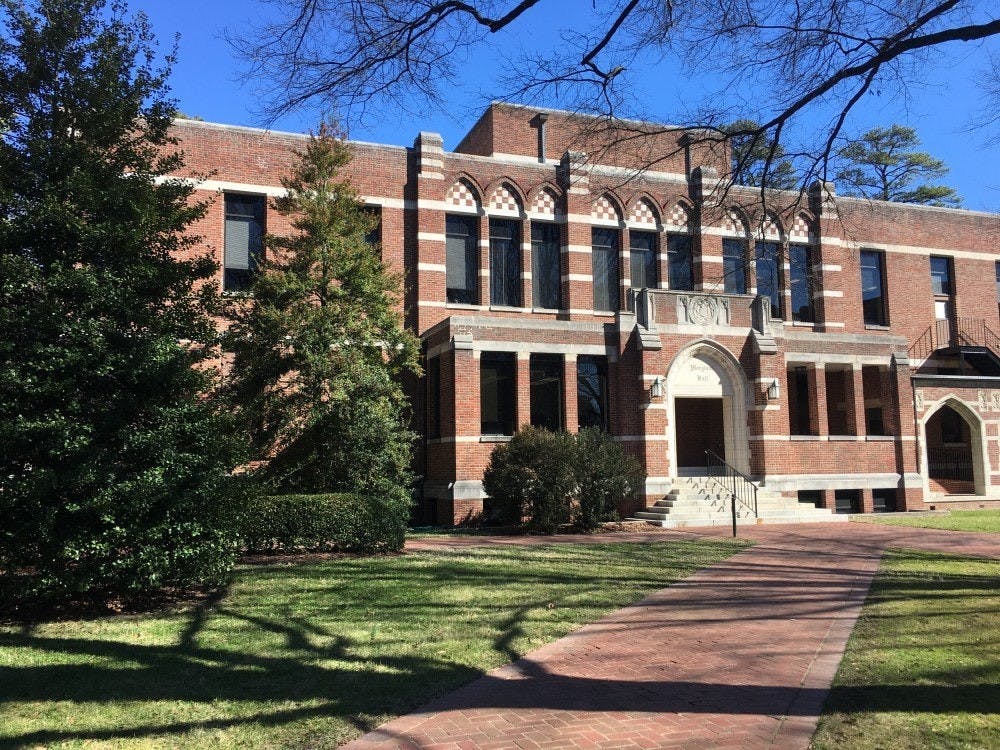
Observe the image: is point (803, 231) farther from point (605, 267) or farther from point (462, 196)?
point (462, 196)

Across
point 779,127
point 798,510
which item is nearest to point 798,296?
point 798,510

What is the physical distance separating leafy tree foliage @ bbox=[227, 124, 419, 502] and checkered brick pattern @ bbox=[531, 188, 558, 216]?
8.85 metres

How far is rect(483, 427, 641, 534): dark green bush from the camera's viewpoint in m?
17.4

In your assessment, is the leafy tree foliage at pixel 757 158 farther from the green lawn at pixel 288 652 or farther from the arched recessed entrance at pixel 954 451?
the arched recessed entrance at pixel 954 451

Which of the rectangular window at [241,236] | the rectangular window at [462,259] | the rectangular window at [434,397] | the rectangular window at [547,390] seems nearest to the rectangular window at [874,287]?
the rectangular window at [547,390]

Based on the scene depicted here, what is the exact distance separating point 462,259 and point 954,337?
778 inches

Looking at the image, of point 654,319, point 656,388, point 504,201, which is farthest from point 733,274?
point 504,201

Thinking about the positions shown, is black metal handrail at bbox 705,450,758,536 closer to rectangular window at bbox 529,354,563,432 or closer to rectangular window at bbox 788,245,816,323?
rectangular window at bbox 529,354,563,432

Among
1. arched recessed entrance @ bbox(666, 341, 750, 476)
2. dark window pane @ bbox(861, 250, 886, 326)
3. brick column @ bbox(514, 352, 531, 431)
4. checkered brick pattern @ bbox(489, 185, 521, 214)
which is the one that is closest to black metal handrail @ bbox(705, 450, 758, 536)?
arched recessed entrance @ bbox(666, 341, 750, 476)

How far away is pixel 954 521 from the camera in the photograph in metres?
20.8

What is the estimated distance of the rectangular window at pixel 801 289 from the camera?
27531 millimetres

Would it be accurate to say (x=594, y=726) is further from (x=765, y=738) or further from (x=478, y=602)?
(x=478, y=602)

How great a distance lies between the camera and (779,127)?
8.25m

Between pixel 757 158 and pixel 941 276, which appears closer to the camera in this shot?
pixel 757 158
